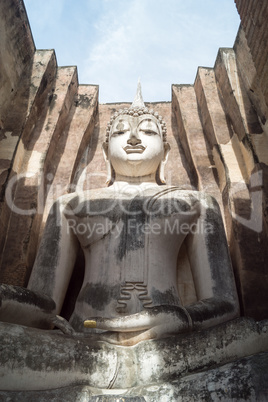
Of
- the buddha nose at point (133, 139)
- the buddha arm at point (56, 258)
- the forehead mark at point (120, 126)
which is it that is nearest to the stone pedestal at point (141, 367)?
the buddha arm at point (56, 258)

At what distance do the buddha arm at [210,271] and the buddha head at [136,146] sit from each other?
0.85 meters

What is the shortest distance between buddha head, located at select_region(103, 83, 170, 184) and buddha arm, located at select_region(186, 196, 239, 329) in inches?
33.4

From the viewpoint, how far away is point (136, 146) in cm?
479

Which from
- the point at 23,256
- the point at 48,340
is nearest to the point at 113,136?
the point at 23,256

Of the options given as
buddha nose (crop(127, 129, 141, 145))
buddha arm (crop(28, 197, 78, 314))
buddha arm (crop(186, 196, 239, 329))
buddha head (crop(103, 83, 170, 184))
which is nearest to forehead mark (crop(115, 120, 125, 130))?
buddha head (crop(103, 83, 170, 184))

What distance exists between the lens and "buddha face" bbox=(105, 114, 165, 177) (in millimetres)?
4770

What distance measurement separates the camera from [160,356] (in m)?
2.50

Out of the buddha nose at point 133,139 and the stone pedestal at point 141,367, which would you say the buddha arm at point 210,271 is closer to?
the stone pedestal at point 141,367

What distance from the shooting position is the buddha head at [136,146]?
478 cm

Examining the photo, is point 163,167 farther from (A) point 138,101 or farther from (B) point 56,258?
(B) point 56,258

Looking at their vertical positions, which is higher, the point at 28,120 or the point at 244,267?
the point at 28,120

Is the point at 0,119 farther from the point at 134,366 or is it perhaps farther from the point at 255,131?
the point at 134,366

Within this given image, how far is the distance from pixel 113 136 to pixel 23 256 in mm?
1763

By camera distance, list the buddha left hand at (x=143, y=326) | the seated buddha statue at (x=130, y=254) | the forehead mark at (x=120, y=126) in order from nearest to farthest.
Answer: the buddha left hand at (x=143, y=326), the seated buddha statue at (x=130, y=254), the forehead mark at (x=120, y=126)
